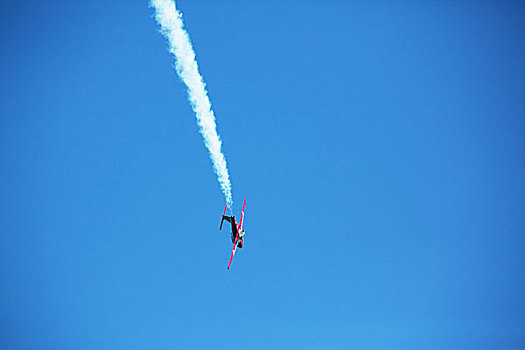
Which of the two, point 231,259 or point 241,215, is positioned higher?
point 241,215

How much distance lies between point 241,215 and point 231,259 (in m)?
3.76

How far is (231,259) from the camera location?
31.0 meters

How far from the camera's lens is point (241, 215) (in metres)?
31.4
